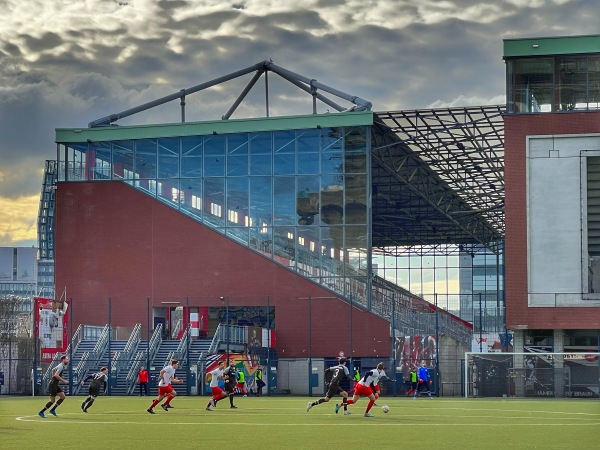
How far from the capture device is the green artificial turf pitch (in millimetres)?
24766

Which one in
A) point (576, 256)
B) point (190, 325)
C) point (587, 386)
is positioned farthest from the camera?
point (190, 325)

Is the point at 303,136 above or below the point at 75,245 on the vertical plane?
above

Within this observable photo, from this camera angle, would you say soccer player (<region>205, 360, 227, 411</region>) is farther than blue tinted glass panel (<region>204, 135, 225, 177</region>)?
No

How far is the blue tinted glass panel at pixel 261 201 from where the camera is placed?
68375 millimetres

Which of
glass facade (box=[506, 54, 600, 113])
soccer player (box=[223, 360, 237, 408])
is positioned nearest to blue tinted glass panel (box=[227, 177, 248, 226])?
glass facade (box=[506, 54, 600, 113])

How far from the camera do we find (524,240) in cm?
6097

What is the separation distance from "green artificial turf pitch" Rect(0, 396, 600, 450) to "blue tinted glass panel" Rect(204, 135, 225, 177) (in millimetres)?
27386

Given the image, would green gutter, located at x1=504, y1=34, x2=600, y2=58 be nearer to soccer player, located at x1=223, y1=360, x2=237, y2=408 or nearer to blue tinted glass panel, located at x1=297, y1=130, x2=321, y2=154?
blue tinted glass panel, located at x1=297, y1=130, x2=321, y2=154

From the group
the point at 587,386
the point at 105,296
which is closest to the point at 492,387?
the point at 587,386

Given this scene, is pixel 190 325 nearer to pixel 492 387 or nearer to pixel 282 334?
pixel 282 334

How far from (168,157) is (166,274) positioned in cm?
709

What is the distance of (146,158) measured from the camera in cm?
7131

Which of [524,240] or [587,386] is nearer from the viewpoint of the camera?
[587,386]

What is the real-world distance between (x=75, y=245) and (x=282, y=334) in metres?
14.6
